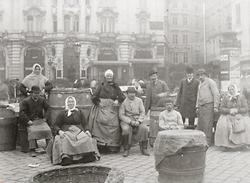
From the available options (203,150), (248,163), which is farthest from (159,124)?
(203,150)

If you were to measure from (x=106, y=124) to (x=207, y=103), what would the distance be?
213 centimetres

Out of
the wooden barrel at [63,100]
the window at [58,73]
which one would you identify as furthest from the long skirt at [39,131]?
the window at [58,73]

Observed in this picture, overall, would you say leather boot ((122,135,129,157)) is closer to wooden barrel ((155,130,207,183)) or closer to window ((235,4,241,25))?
wooden barrel ((155,130,207,183))

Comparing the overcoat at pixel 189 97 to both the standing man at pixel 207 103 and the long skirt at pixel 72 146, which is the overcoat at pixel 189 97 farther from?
the long skirt at pixel 72 146

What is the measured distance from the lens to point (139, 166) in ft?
20.4

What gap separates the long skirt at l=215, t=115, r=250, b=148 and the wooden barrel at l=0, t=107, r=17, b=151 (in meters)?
4.07

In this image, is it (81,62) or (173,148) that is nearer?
(173,148)

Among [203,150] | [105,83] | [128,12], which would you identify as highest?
[128,12]

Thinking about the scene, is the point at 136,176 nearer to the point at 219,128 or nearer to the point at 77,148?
the point at 77,148

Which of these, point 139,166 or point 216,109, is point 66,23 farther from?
point 139,166

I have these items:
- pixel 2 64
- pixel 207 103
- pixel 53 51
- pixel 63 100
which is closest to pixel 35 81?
pixel 63 100

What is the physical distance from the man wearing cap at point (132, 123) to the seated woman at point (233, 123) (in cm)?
150

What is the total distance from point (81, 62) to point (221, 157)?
29023 millimetres

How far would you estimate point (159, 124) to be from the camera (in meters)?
7.38
